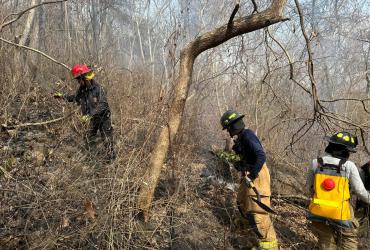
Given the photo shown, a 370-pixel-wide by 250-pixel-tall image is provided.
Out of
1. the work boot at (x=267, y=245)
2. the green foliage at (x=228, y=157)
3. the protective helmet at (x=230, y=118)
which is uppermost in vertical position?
the protective helmet at (x=230, y=118)

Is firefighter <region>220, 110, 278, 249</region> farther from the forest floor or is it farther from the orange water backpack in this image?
the orange water backpack

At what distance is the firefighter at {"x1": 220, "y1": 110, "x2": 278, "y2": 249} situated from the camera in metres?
3.73

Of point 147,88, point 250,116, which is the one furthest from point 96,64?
point 250,116

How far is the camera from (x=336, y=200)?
132 inches

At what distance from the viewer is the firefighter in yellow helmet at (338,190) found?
10.9 ft

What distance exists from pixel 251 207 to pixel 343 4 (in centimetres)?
2101

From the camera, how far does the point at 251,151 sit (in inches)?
151

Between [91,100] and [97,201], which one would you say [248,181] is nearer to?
[97,201]

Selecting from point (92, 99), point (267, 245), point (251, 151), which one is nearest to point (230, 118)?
point (251, 151)

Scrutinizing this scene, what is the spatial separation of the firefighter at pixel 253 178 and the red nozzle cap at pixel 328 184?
0.69 metres

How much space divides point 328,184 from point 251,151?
2.99 ft

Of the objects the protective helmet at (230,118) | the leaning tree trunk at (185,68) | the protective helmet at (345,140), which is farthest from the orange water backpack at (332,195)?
the leaning tree trunk at (185,68)

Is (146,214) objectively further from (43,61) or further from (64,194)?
(43,61)

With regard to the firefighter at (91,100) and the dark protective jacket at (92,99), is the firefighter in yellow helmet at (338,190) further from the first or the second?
the dark protective jacket at (92,99)
